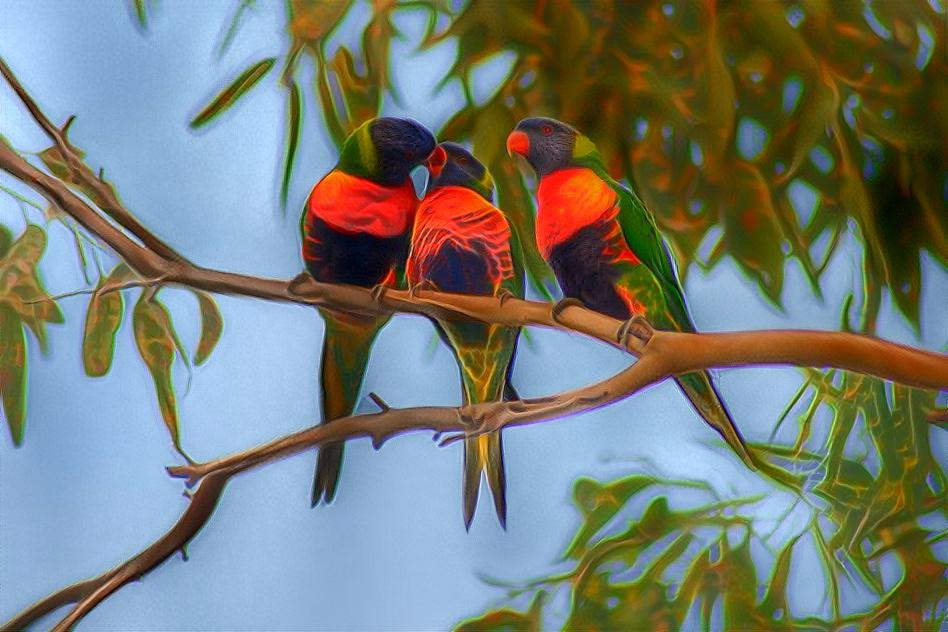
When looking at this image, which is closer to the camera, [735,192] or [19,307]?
[19,307]

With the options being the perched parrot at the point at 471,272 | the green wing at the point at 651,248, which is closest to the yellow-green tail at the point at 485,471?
the perched parrot at the point at 471,272

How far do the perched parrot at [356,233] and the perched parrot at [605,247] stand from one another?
0.17 m

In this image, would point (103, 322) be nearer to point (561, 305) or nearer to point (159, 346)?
point (159, 346)

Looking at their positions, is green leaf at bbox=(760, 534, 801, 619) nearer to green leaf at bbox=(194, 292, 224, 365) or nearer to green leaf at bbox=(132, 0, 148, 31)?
green leaf at bbox=(194, 292, 224, 365)

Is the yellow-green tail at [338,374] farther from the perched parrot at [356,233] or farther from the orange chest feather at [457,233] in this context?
the orange chest feather at [457,233]

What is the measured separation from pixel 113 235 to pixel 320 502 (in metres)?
0.46

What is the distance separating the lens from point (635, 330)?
119 centimetres

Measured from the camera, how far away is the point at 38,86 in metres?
1.17

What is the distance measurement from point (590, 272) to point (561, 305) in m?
0.06

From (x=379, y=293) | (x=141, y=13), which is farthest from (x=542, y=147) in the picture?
(x=141, y=13)

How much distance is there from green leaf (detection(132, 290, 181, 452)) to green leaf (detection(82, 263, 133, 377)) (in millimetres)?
28

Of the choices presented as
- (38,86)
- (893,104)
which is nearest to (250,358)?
(38,86)

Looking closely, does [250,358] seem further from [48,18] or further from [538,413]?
[48,18]

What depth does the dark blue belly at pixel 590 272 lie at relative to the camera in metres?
1.19
